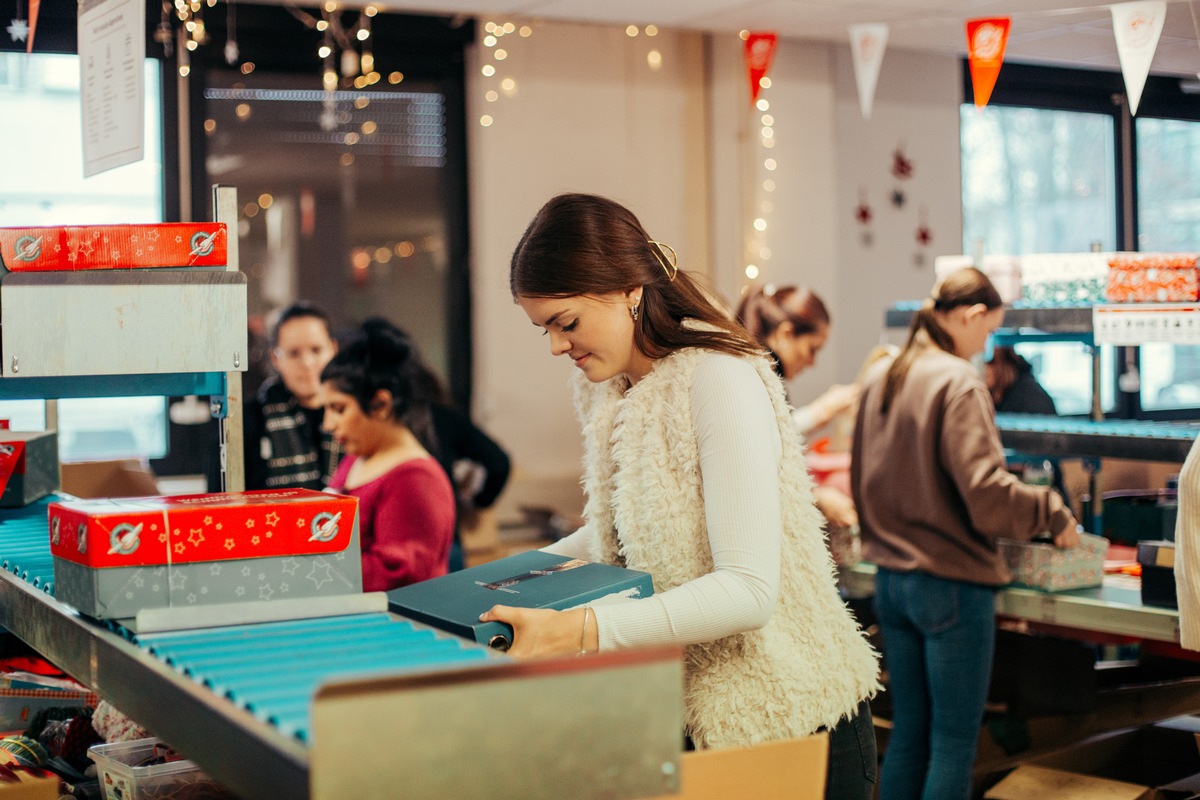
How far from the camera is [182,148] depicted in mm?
5469

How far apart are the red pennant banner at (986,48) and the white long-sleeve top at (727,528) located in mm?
2295

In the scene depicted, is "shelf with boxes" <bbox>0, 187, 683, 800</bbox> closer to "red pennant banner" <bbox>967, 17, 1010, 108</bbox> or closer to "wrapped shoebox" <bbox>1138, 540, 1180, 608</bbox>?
"wrapped shoebox" <bbox>1138, 540, 1180, 608</bbox>

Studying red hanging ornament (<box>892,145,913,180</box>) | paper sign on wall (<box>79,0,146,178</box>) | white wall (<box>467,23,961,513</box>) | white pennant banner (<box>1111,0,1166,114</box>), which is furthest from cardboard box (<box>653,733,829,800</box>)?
red hanging ornament (<box>892,145,913,180</box>)

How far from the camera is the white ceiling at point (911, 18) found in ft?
10.9

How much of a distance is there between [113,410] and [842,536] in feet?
10.5

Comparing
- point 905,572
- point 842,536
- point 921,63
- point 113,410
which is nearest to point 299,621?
point 905,572

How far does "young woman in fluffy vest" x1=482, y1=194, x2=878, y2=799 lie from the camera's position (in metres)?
1.69

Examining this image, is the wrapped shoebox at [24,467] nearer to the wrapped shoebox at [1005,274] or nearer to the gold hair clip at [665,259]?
the gold hair clip at [665,259]

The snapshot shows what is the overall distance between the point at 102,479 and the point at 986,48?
2.84 meters

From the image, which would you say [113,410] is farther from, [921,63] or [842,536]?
[921,63]

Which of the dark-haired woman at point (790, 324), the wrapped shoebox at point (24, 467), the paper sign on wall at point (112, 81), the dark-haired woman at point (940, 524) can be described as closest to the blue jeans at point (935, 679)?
the dark-haired woman at point (940, 524)

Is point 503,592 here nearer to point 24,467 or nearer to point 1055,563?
point 24,467

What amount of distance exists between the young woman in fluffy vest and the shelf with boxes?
0.45 meters

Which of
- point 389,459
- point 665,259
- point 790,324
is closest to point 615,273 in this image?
point 665,259
